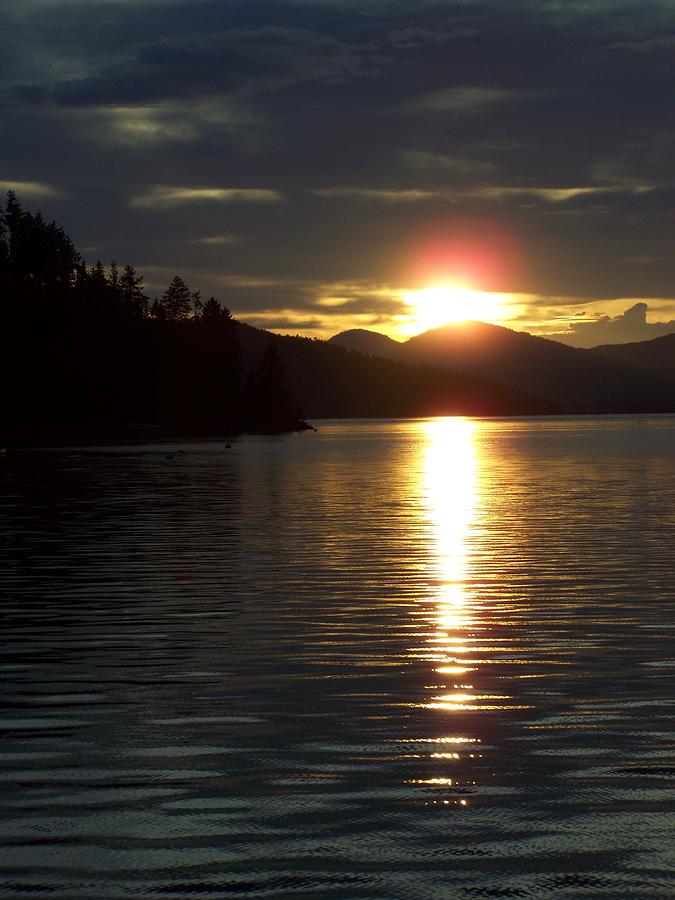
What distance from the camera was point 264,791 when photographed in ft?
35.0

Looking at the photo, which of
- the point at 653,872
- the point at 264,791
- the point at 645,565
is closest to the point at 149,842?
the point at 264,791

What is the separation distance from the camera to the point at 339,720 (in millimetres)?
13477

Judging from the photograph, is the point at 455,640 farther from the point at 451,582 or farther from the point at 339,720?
the point at 451,582

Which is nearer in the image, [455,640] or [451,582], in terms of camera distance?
[455,640]

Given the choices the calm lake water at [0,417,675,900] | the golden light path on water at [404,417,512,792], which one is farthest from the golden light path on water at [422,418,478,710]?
the calm lake water at [0,417,675,900]

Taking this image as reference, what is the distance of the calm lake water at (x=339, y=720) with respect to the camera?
8883 mm

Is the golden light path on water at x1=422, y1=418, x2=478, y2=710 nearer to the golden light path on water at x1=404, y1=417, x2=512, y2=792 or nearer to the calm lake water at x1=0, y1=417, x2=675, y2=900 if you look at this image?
the golden light path on water at x1=404, y1=417, x2=512, y2=792

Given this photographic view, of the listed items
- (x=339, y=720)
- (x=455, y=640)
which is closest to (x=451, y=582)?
(x=455, y=640)

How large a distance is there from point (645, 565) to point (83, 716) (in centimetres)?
1885

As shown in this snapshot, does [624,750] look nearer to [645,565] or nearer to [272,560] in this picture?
[645,565]

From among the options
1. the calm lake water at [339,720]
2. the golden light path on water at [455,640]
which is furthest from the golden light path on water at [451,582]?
the calm lake water at [339,720]

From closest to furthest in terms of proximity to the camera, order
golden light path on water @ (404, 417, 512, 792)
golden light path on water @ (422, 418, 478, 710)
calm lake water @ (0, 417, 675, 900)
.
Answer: calm lake water @ (0, 417, 675, 900)
golden light path on water @ (404, 417, 512, 792)
golden light path on water @ (422, 418, 478, 710)

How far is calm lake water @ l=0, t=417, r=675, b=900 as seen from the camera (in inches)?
350

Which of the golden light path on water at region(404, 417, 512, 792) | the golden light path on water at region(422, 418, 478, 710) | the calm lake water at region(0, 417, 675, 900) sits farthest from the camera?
the golden light path on water at region(422, 418, 478, 710)
